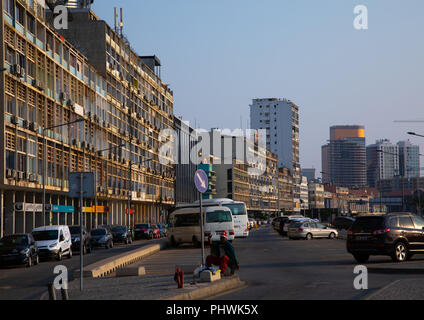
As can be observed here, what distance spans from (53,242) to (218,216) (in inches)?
464

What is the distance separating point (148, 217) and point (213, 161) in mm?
76445

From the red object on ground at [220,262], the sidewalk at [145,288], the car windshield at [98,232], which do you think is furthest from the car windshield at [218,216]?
the red object on ground at [220,262]

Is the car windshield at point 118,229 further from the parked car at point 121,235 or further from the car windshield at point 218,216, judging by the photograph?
the car windshield at point 218,216

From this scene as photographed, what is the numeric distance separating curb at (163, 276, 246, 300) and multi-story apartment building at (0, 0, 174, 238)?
33908mm

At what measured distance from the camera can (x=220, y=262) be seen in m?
19.2

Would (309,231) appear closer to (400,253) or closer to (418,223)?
(418,223)

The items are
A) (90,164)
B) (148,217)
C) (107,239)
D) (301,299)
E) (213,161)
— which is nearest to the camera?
(301,299)

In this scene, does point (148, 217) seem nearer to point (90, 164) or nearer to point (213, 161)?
point (90, 164)

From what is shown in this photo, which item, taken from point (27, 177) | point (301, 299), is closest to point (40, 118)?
point (27, 177)

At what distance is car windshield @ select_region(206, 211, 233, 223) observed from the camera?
141ft

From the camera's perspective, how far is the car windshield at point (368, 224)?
2517 centimetres

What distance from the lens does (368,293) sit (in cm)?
1463

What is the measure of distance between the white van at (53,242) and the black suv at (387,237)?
15.5 metres

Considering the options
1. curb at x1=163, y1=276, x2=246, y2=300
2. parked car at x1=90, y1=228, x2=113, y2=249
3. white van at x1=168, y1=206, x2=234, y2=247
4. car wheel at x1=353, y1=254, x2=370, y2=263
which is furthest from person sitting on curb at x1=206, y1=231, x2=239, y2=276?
parked car at x1=90, y1=228, x2=113, y2=249
